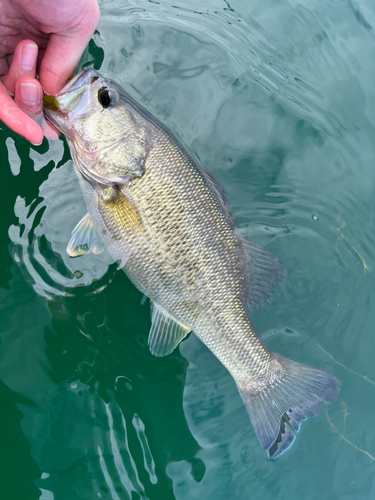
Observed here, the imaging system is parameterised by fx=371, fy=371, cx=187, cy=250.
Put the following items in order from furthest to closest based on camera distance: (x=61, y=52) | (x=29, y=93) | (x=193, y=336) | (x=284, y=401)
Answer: (x=193, y=336) < (x=284, y=401) < (x=61, y=52) < (x=29, y=93)

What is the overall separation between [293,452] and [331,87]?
3014mm

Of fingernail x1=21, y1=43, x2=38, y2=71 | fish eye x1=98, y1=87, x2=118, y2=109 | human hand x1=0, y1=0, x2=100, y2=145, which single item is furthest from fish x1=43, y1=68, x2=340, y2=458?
fingernail x1=21, y1=43, x2=38, y2=71

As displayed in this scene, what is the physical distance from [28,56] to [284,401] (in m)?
2.60

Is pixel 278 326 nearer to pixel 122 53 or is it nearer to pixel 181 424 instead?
pixel 181 424

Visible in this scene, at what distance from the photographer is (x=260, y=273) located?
2357mm

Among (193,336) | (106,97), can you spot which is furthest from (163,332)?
(106,97)

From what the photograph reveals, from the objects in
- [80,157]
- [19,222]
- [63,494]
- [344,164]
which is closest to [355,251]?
[344,164]

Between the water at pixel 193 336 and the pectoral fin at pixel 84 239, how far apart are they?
316 millimetres

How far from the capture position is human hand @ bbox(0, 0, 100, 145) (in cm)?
209

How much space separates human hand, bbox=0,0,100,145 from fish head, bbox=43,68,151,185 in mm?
154

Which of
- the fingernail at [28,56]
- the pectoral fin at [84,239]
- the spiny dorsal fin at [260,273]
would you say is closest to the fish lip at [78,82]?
the fingernail at [28,56]

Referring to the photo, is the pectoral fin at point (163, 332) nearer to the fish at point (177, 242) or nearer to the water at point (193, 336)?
the fish at point (177, 242)

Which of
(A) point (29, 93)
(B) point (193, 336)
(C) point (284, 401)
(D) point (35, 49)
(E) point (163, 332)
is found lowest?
(B) point (193, 336)

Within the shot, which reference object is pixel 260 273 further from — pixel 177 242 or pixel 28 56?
pixel 28 56
